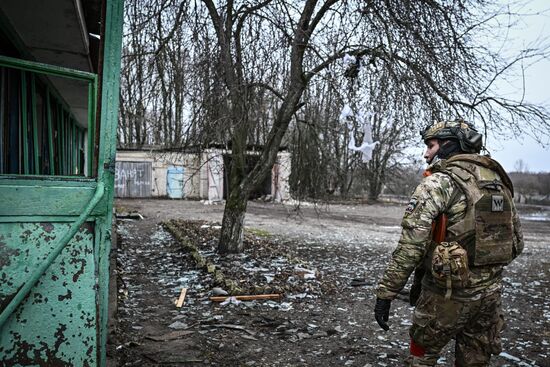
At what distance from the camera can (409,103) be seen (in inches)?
249

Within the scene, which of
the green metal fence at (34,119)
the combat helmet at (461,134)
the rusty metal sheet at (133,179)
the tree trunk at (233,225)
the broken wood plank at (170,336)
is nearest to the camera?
the green metal fence at (34,119)

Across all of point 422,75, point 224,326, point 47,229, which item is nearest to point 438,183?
point 47,229

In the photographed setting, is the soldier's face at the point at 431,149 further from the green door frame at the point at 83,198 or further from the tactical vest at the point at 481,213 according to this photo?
the green door frame at the point at 83,198

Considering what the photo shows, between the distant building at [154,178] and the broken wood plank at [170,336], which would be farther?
the distant building at [154,178]

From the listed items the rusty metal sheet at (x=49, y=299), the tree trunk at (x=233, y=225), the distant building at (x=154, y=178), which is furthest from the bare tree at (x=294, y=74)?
the distant building at (x=154, y=178)

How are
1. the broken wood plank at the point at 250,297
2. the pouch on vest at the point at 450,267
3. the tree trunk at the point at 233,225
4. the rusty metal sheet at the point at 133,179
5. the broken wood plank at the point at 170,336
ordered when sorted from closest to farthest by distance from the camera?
the pouch on vest at the point at 450,267, the broken wood plank at the point at 170,336, the broken wood plank at the point at 250,297, the tree trunk at the point at 233,225, the rusty metal sheet at the point at 133,179

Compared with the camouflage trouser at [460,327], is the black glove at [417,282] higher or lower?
higher

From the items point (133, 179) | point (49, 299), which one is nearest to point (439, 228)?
point (49, 299)

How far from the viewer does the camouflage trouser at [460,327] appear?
248cm

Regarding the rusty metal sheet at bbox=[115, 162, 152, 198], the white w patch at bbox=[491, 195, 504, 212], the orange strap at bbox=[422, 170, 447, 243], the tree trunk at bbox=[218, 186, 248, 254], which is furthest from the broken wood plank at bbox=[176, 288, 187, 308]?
the rusty metal sheet at bbox=[115, 162, 152, 198]

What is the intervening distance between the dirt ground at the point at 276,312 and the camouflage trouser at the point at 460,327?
118 cm

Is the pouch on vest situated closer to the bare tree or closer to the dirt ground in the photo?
the dirt ground

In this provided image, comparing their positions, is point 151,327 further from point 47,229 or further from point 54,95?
point 54,95

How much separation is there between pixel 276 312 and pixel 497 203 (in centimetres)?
308
